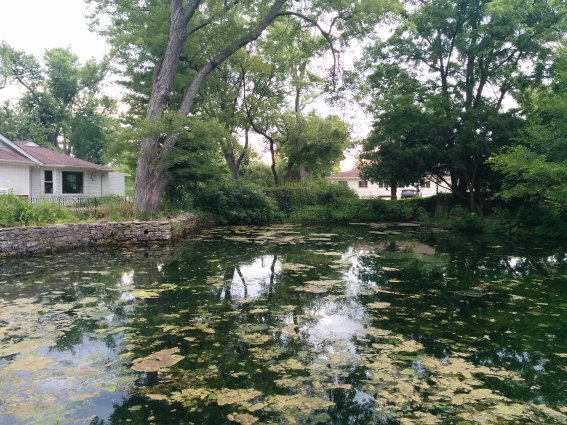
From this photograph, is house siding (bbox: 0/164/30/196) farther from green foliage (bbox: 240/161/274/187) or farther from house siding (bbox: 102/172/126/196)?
green foliage (bbox: 240/161/274/187)

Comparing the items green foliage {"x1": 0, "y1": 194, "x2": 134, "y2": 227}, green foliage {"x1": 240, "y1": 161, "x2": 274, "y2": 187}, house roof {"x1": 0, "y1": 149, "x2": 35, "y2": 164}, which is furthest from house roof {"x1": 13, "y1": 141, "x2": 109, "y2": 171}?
green foliage {"x1": 240, "y1": 161, "x2": 274, "y2": 187}

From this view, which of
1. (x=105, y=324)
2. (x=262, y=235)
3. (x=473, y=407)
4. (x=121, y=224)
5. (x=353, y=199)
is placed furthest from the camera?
(x=353, y=199)

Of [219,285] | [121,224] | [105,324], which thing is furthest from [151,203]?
[105,324]

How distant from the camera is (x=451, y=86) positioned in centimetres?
2306

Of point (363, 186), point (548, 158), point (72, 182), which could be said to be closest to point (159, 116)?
point (72, 182)

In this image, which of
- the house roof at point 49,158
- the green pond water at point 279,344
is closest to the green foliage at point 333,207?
the house roof at point 49,158

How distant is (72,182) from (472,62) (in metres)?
23.2

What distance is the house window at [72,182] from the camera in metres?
24.0

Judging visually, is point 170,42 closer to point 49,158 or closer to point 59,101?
point 49,158

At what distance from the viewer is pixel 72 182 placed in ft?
79.9

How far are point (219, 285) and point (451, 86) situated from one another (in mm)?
19859

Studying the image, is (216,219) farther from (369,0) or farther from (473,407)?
(473,407)

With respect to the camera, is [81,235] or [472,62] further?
[472,62]

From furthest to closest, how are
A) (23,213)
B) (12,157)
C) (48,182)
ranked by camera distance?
1. (48,182)
2. (12,157)
3. (23,213)
